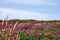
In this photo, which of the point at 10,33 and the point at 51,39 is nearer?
the point at 10,33

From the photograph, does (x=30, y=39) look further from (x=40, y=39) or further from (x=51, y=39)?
(x=51, y=39)

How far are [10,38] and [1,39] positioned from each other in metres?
0.57

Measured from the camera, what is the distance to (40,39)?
14344 mm

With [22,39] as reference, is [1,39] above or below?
above

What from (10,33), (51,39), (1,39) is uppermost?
(10,33)

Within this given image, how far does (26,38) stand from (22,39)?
0.89 metres

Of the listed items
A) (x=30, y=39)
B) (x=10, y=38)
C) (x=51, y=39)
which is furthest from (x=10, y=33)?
(x=51, y=39)

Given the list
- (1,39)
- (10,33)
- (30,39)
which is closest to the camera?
(10,33)

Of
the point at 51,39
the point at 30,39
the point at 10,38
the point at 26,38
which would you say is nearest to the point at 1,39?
the point at 10,38

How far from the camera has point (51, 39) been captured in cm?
1582

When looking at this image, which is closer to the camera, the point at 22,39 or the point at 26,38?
the point at 22,39

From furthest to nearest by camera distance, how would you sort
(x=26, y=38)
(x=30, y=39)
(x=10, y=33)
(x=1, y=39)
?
(x=26, y=38), (x=30, y=39), (x=1, y=39), (x=10, y=33)

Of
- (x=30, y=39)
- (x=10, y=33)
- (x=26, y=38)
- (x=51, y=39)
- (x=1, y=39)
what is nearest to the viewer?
(x=10, y=33)

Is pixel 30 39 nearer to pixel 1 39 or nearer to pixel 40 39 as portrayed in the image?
pixel 40 39
